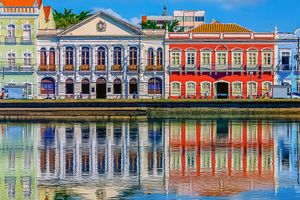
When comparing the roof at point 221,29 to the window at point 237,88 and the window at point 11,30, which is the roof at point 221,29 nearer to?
the window at point 237,88

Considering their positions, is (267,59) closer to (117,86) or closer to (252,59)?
(252,59)

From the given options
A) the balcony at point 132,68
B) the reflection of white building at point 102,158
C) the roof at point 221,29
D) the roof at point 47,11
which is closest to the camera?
the reflection of white building at point 102,158

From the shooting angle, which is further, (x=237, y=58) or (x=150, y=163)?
(x=237, y=58)

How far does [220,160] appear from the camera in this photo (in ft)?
104

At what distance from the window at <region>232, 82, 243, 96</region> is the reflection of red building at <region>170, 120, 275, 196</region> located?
31.1 m

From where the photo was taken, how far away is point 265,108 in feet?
224

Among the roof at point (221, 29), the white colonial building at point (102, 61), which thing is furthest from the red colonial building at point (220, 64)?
the white colonial building at point (102, 61)

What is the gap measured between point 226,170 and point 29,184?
745 centimetres

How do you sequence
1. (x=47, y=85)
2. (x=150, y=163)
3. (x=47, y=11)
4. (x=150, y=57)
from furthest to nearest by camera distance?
(x=47, y=11)
(x=47, y=85)
(x=150, y=57)
(x=150, y=163)

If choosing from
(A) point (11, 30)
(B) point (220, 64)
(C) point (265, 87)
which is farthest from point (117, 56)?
(C) point (265, 87)

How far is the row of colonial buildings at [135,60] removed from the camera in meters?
81.3

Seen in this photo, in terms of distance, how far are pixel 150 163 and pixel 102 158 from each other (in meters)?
2.63

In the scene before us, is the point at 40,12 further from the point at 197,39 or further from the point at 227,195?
the point at 227,195

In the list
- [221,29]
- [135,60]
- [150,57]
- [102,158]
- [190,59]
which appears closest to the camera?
[102,158]
